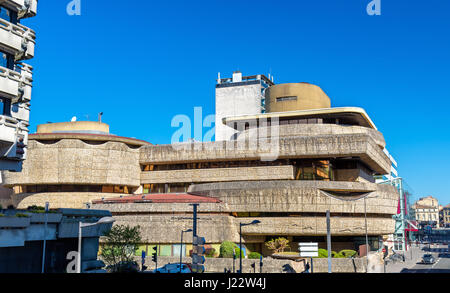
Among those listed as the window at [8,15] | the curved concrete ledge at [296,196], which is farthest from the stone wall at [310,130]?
the window at [8,15]

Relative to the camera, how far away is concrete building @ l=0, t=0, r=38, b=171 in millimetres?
24984

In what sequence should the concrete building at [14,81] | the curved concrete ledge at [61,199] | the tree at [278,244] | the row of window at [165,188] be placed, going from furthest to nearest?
the row of window at [165,188], the curved concrete ledge at [61,199], the tree at [278,244], the concrete building at [14,81]

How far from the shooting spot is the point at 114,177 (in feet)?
197

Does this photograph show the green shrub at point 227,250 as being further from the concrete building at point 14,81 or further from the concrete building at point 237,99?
the concrete building at point 237,99

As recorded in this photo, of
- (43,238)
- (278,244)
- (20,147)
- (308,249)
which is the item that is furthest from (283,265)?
(20,147)

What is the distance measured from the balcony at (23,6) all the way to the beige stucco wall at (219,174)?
35.8 metres

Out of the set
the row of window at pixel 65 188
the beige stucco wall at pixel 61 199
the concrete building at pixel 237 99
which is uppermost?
the concrete building at pixel 237 99

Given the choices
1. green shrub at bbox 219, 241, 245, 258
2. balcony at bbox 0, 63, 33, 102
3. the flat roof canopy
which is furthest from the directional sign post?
balcony at bbox 0, 63, 33, 102

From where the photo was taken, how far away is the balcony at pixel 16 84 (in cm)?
2477

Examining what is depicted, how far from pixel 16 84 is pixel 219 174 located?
121 ft

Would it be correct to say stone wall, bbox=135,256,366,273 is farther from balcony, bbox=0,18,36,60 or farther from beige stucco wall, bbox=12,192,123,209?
balcony, bbox=0,18,36,60

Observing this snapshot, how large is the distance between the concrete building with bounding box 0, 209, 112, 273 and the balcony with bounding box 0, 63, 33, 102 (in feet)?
25.9

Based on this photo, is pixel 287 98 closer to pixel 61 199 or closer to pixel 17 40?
pixel 61 199
